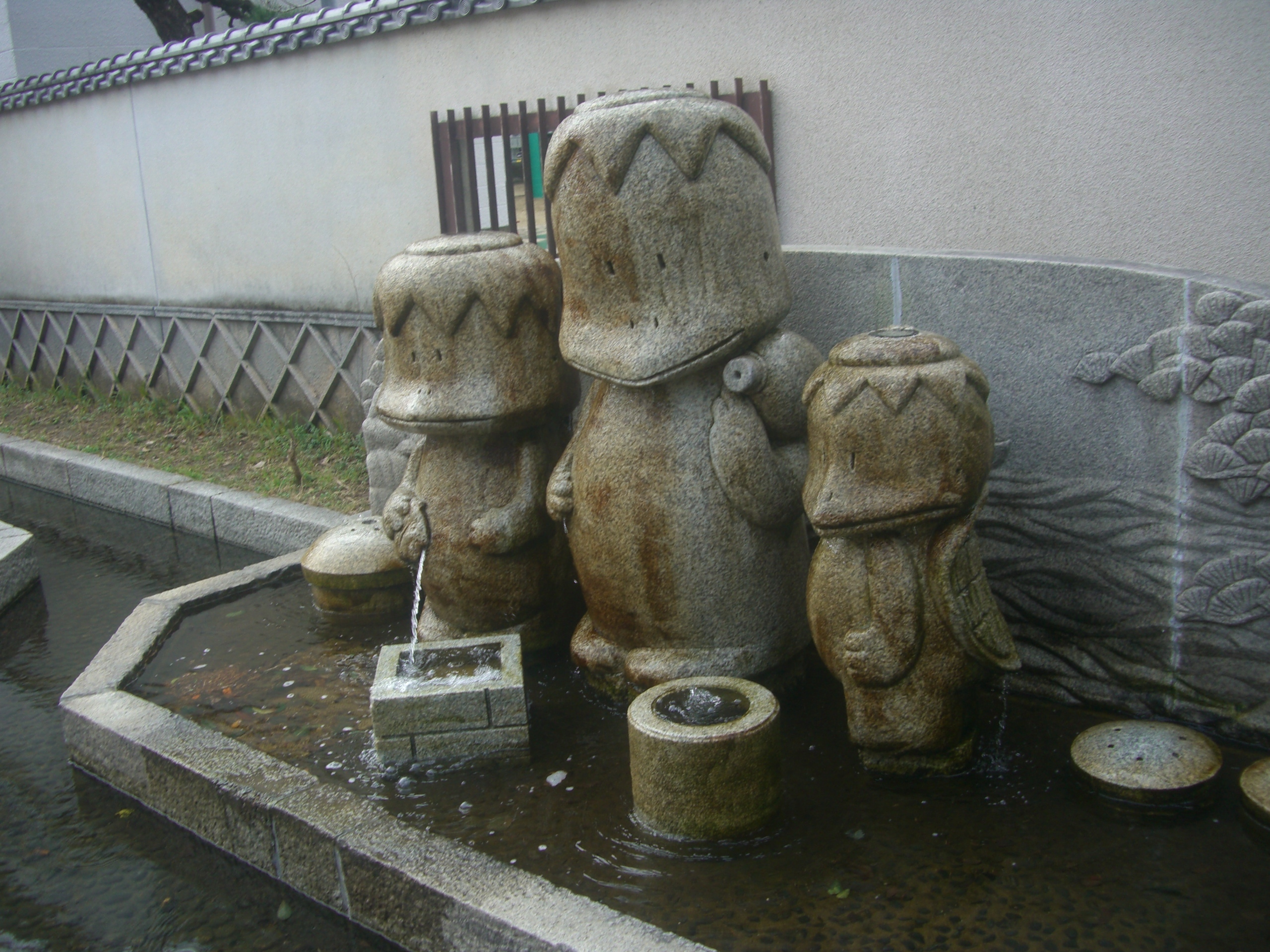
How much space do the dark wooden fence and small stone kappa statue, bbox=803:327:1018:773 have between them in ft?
15.1

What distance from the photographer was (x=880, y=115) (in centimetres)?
647

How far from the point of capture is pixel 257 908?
3748mm

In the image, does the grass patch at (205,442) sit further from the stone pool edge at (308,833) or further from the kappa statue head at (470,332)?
the kappa statue head at (470,332)

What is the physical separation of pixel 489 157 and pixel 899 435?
5363 millimetres

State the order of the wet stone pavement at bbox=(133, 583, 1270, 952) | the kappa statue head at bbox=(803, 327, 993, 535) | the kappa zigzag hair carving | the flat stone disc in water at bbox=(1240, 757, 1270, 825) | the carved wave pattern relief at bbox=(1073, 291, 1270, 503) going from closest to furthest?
the wet stone pavement at bbox=(133, 583, 1270, 952), the flat stone disc in water at bbox=(1240, 757, 1270, 825), the kappa statue head at bbox=(803, 327, 993, 535), the carved wave pattern relief at bbox=(1073, 291, 1270, 503), the kappa zigzag hair carving

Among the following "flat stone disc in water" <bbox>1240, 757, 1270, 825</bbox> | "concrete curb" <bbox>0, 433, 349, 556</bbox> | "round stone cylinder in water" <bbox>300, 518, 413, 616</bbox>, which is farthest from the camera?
"concrete curb" <bbox>0, 433, 349, 556</bbox>

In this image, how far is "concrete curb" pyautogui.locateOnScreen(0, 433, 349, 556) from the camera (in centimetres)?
767

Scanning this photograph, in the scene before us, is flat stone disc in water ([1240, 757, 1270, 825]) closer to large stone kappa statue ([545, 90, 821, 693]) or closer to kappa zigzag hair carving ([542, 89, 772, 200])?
large stone kappa statue ([545, 90, 821, 693])

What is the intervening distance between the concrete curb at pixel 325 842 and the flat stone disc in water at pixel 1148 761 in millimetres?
1546

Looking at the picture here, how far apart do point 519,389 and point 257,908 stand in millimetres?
2152

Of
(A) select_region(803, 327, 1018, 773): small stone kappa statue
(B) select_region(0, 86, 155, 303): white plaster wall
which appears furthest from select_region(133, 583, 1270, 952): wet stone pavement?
(B) select_region(0, 86, 155, 303): white plaster wall

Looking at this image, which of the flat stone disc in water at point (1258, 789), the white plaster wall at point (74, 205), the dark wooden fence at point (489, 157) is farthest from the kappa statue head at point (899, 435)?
the white plaster wall at point (74, 205)

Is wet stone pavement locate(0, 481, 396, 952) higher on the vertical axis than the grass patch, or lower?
lower

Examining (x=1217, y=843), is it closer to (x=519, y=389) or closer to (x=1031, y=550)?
(x=1031, y=550)
